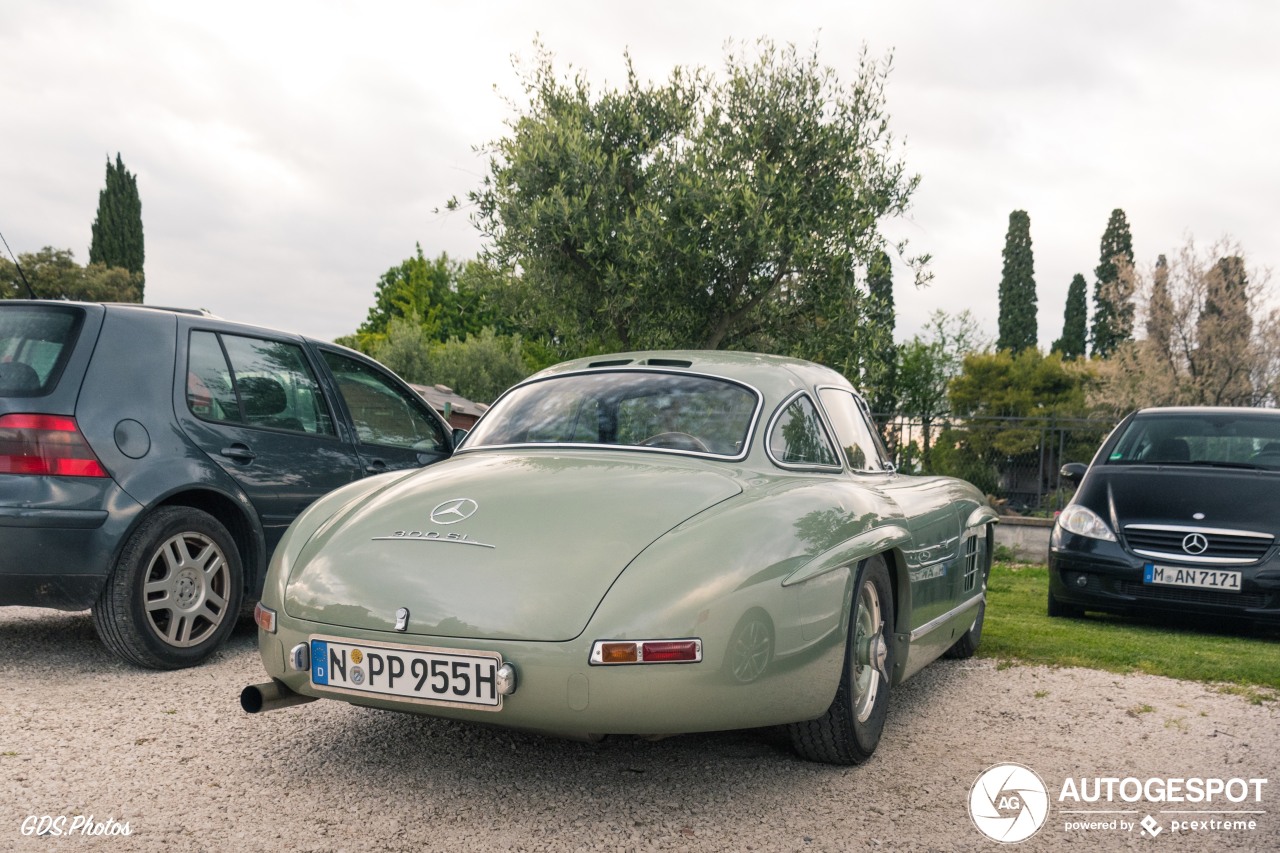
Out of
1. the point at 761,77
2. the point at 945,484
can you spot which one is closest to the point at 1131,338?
the point at 761,77

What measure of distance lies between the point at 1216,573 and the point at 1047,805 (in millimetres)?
4189

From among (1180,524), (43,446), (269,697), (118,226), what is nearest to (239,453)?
(43,446)

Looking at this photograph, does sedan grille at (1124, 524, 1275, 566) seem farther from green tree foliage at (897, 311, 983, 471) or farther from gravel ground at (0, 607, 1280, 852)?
green tree foliage at (897, 311, 983, 471)

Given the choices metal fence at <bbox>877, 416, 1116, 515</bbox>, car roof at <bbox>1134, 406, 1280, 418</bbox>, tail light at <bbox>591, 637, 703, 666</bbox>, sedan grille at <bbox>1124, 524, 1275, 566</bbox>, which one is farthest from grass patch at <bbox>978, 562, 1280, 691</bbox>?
metal fence at <bbox>877, 416, 1116, 515</bbox>

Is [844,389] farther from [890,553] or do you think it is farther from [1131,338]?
[1131,338]

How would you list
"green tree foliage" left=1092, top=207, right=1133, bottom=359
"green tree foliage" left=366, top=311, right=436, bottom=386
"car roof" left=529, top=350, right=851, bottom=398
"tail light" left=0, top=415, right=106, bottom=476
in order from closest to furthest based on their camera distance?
"car roof" left=529, top=350, right=851, bottom=398, "tail light" left=0, top=415, right=106, bottom=476, "green tree foliage" left=366, top=311, right=436, bottom=386, "green tree foliage" left=1092, top=207, right=1133, bottom=359

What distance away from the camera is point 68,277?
4647 cm

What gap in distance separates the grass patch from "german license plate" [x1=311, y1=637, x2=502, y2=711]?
3748 mm

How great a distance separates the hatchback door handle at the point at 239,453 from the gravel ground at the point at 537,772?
1.08m

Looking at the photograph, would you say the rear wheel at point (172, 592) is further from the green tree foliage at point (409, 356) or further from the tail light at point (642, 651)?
the green tree foliage at point (409, 356)

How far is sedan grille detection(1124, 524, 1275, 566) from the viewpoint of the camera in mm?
6996

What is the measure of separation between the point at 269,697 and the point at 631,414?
64.1 inches

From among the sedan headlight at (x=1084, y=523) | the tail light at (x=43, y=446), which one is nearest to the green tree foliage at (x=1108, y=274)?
the sedan headlight at (x=1084, y=523)

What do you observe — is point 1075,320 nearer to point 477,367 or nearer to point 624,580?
point 477,367
